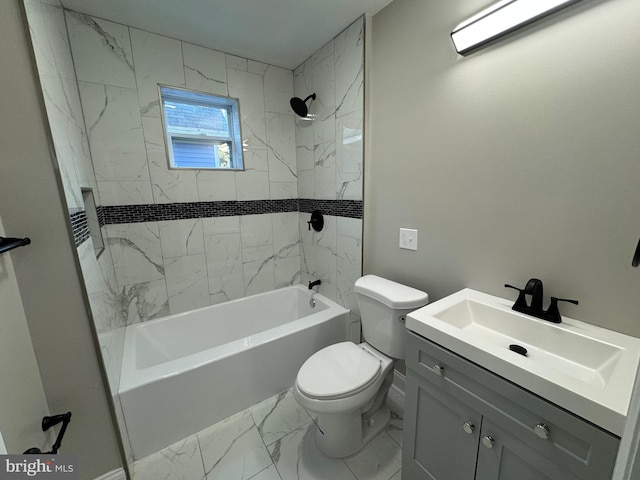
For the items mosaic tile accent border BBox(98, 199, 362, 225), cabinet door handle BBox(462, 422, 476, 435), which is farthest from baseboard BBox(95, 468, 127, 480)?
cabinet door handle BBox(462, 422, 476, 435)

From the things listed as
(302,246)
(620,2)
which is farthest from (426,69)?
(302,246)

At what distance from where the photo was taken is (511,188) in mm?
1096

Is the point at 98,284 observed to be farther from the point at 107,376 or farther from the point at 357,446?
the point at 357,446

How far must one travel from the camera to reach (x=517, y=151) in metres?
1.06

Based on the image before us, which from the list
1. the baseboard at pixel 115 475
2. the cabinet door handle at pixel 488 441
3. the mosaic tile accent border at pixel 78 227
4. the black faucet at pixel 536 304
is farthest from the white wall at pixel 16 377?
the black faucet at pixel 536 304

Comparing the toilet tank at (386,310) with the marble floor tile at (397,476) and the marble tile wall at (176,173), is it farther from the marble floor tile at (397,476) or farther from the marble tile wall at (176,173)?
the marble tile wall at (176,173)

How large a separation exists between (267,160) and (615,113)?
6.97 ft

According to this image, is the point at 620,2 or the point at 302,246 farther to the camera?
the point at 302,246

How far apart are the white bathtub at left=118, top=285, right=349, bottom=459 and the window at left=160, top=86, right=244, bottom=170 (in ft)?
4.22

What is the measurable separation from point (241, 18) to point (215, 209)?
134 cm

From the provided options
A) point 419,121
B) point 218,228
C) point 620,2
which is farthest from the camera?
point 218,228

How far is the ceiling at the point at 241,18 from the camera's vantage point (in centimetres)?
147

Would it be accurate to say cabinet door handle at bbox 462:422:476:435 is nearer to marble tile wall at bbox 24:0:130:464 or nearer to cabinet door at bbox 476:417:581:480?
cabinet door at bbox 476:417:581:480

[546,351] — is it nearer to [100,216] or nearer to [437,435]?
[437,435]
